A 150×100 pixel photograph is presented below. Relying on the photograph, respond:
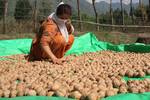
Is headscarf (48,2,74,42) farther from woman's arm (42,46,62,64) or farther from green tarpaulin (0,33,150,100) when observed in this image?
green tarpaulin (0,33,150,100)

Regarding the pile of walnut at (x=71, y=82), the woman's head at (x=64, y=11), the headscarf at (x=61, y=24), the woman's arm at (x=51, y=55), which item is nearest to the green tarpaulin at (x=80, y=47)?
the headscarf at (x=61, y=24)

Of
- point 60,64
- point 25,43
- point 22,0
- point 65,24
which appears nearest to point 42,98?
point 60,64

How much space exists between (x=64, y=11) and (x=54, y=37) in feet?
1.41

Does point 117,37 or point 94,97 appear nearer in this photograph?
point 94,97

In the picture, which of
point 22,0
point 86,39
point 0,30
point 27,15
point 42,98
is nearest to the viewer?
point 42,98

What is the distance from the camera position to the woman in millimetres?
5023

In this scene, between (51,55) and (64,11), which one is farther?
(64,11)

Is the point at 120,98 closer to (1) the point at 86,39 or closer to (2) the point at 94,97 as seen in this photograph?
(2) the point at 94,97

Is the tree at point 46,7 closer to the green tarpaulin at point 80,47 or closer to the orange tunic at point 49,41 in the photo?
the green tarpaulin at point 80,47

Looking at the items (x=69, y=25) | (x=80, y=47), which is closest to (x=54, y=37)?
→ (x=69, y=25)

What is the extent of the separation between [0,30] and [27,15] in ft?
7.16

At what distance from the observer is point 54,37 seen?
5297 millimetres

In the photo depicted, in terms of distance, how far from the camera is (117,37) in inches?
525

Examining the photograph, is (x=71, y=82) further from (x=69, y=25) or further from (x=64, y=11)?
(x=69, y=25)
